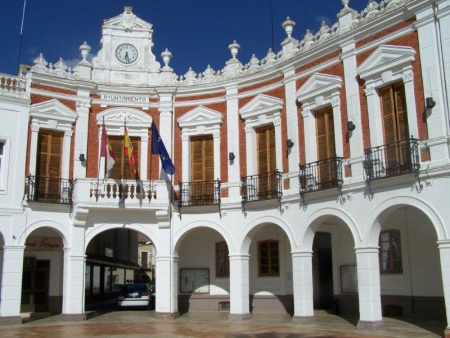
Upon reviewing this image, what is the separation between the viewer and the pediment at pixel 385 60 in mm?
15609

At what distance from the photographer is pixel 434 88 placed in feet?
48.3

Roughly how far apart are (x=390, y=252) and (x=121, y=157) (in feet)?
34.2

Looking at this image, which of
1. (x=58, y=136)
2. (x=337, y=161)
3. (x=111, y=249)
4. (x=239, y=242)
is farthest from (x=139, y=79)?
(x=111, y=249)

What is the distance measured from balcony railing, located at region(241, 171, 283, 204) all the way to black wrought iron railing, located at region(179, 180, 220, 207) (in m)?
1.10

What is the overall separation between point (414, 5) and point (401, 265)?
8225 mm

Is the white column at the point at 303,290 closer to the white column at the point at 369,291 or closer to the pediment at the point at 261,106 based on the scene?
the white column at the point at 369,291

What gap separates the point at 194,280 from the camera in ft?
72.3

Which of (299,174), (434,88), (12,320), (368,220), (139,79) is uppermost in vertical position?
(139,79)

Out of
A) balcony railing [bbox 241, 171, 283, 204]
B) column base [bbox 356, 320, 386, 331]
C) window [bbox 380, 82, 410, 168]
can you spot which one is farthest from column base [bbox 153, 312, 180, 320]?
window [bbox 380, 82, 410, 168]

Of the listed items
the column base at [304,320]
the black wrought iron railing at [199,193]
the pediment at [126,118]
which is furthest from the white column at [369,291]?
the pediment at [126,118]

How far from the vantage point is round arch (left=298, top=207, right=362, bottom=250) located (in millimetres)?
16219

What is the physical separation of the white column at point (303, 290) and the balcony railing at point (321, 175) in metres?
2.19

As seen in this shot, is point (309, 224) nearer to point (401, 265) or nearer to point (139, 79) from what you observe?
point (401, 265)

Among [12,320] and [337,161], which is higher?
[337,161]
